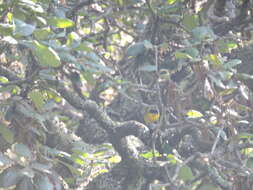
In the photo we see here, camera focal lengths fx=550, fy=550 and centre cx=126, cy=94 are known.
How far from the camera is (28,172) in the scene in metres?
1.56

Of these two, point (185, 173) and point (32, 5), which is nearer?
point (32, 5)

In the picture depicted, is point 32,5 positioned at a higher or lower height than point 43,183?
higher

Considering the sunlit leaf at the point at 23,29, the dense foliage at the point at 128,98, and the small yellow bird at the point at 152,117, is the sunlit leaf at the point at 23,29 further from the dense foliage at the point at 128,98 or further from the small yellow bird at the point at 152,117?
the small yellow bird at the point at 152,117

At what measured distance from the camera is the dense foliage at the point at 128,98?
1.73m

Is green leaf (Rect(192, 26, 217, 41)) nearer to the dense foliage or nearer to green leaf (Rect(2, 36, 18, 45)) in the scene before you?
the dense foliage

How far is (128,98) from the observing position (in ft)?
7.18

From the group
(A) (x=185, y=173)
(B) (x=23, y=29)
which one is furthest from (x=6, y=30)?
(A) (x=185, y=173)

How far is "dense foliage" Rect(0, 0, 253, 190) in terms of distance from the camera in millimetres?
1729

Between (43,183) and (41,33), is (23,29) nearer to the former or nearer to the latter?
(41,33)

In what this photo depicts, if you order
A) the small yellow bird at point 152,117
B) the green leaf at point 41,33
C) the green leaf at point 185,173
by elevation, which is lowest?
the green leaf at point 185,173

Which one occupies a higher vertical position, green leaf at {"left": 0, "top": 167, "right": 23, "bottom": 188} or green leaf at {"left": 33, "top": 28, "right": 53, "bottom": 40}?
green leaf at {"left": 33, "top": 28, "right": 53, "bottom": 40}

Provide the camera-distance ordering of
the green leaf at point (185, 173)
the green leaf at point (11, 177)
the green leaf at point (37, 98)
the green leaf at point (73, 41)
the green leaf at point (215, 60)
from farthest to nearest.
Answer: the green leaf at point (185, 173) → the green leaf at point (215, 60) → the green leaf at point (37, 98) → the green leaf at point (73, 41) → the green leaf at point (11, 177)

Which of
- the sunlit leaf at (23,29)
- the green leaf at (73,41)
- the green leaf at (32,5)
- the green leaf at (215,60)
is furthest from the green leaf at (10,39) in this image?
the green leaf at (215,60)

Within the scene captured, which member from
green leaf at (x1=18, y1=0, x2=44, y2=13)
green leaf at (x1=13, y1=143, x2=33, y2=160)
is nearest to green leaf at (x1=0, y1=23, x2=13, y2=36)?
green leaf at (x1=18, y1=0, x2=44, y2=13)
